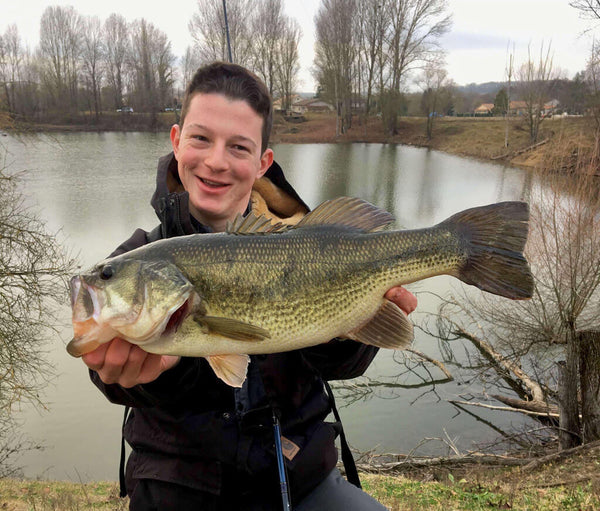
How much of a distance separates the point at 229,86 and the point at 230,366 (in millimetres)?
1644

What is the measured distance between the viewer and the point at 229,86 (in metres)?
2.65

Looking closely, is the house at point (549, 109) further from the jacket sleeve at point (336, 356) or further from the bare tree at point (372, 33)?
the jacket sleeve at point (336, 356)

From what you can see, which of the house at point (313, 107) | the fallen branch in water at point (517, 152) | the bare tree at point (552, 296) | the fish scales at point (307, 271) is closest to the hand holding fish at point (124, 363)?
the fish scales at point (307, 271)

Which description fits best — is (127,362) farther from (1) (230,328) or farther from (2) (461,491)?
(2) (461,491)

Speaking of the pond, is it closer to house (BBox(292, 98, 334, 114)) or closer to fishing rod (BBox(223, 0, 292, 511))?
fishing rod (BBox(223, 0, 292, 511))

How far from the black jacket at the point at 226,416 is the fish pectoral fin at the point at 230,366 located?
0.34m

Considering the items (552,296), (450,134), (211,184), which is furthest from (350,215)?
(450,134)

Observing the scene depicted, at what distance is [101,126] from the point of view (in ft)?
145

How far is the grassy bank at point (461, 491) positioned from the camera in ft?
14.7

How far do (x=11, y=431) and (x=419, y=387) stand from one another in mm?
7849

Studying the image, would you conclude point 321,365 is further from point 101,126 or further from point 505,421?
point 101,126

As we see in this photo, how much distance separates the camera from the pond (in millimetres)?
7879

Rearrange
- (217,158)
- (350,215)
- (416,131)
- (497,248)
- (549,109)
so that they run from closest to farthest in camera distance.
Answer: (497,248) < (350,215) < (217,158) < (549,109) < (416,131)

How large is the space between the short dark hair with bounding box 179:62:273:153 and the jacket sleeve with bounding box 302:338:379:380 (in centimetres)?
134
